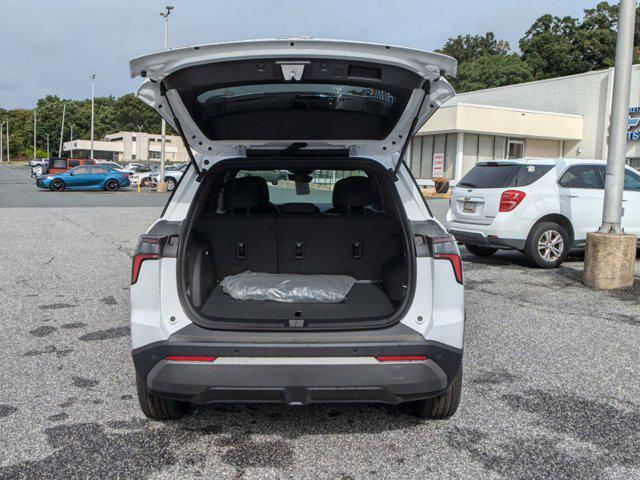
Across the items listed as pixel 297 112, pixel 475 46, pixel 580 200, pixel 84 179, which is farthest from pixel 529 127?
pixel 475 46

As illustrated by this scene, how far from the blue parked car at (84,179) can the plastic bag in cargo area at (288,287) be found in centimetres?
2941

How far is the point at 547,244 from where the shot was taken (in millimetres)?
9172

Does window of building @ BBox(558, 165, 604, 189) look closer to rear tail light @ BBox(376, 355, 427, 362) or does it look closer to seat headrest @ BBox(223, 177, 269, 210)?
seat headrest @ BBox(223, 177, 269, 210)

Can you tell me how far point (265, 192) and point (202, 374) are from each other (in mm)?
1918

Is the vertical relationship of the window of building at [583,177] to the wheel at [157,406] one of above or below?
above

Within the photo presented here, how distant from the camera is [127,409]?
3.88 m

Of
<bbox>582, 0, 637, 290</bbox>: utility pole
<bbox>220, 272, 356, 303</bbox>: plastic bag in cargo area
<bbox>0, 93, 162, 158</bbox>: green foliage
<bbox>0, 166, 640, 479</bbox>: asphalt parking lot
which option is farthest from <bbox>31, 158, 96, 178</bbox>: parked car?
<bbox>0, 93, 162, 158</bbox>: green foliage

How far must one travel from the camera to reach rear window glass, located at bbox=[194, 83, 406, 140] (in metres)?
3.53

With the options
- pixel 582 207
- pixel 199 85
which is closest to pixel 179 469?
pixel 199 85

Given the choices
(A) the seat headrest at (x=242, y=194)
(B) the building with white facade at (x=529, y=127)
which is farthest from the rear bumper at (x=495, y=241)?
(B) the building with white facade at (x=529, y=127)

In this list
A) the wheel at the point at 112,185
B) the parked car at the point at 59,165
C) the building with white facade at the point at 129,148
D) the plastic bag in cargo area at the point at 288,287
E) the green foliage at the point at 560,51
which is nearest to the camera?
the plastic bag in cargo area at the point at 288,287

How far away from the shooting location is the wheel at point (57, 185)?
31.1 m

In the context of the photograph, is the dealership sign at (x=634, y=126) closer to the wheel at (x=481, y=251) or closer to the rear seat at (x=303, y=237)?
the wheel at (x=481, y=251)

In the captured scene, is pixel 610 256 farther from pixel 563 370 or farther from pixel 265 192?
pixel 265 192
